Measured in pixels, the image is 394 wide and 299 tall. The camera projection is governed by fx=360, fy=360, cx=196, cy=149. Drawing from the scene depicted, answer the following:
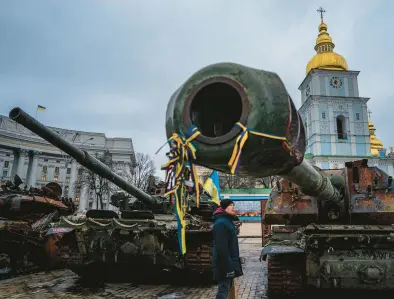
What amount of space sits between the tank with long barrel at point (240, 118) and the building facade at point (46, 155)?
185 feet

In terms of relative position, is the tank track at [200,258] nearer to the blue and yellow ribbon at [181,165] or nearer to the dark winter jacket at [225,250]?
the dark winter jacket at [225,250]

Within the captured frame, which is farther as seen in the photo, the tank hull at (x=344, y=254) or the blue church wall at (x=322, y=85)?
the blue church wall at (x=322, y=85)

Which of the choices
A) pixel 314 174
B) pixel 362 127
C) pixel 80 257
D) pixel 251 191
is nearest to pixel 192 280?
pixel 80 257

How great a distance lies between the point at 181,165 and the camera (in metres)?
2.21

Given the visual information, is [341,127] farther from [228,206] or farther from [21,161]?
[21,161]

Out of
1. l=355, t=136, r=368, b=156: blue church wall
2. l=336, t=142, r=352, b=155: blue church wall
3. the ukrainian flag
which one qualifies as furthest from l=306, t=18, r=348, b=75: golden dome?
the ukrainian flag

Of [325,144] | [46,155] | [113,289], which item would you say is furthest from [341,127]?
[46,155]

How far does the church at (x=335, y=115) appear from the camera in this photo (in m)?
42.6

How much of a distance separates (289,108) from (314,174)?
5.63 feet

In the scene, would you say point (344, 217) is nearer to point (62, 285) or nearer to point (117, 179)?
point (117, 179)

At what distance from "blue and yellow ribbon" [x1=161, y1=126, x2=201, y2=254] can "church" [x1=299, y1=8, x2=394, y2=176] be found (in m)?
41.9

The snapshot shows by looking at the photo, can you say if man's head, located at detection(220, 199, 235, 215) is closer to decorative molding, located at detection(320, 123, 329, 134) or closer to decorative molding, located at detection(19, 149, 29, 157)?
decorative molding, located at detection(320, 123, 329, 134)

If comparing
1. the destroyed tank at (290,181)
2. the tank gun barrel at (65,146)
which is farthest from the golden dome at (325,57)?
the tank gun barrel at (65,146)

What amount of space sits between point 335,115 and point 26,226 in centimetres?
4112
